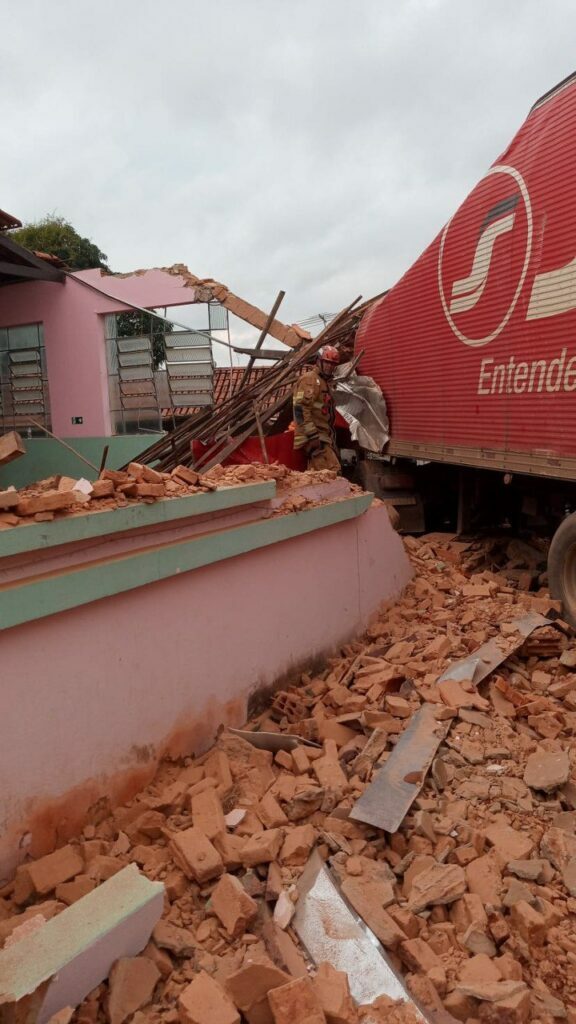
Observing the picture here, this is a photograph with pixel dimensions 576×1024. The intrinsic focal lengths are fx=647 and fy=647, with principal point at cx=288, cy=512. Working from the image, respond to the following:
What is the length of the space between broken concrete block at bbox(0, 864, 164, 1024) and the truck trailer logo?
4744 millimetres

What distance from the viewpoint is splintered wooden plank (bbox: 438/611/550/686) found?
162 inches

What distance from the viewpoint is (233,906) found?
2.44 m

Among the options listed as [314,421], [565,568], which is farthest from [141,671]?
[314,421]

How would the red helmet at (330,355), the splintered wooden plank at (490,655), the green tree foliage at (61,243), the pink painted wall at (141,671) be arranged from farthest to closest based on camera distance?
the green tree foliage at (61,243)
the red helmet at (330,355)
the splintered wooden plank at (490,655)
the pink painted wall at (141,671)

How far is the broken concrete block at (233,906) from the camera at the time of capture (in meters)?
2.40

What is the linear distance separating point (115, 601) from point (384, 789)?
5.18 feet

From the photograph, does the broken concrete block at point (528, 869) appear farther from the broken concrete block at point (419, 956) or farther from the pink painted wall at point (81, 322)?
the pink painted wall at point (81, 322)

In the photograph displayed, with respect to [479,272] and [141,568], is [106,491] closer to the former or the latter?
[141,568]

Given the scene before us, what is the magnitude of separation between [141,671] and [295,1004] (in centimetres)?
164

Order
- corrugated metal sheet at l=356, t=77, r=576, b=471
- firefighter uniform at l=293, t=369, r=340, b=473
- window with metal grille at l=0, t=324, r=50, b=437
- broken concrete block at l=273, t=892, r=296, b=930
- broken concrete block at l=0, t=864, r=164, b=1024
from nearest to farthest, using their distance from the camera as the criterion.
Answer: broken concrete block at l=0, t=864, r=164, b=1024 → broken concrete block at l=273, t=892, r=296, b=930 → corrugated metal sheet at l=356, t=77, r=576, b=471 → firefighter uniform at l=293, t=369, r=340, b=473 → window with metal grille at l=0, t=324, r=50, b=437

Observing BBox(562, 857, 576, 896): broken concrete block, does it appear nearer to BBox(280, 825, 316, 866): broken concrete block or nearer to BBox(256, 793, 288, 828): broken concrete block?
BBox(280, 825, 316, 866): broken concrete block

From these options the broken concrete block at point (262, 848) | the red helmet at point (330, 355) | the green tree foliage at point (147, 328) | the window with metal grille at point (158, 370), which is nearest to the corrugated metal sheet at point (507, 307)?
the red helmet at point (330, 355)

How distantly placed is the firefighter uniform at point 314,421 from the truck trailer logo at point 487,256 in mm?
2014

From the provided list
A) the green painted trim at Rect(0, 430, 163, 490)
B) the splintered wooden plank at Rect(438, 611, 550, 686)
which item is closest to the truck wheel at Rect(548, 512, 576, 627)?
the splintered wooden plank at Rect(438, 611, 550, 686)
